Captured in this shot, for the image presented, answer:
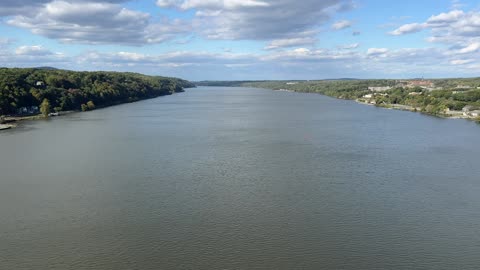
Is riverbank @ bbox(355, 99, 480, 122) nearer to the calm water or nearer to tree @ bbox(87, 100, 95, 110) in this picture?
the calm water

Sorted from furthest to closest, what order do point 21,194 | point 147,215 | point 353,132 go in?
1. point 353,132
2. point 21,194
3. point 147,215

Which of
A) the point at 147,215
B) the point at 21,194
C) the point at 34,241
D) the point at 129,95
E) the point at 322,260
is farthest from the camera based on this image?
the point at 129,95

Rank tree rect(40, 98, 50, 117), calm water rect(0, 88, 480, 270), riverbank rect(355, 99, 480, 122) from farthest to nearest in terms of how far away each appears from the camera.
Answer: riverbank rect(355, 99, 480, 122) < tree rect(40, 98, 50, 117) < calm water rect(0, 88, 480, 270)

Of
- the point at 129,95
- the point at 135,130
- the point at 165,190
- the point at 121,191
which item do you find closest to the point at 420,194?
the point at 165,190

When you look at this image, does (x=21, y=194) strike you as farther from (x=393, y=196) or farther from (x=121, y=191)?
(x=393, y=196)

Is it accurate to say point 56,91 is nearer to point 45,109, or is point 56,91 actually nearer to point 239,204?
point 45,109

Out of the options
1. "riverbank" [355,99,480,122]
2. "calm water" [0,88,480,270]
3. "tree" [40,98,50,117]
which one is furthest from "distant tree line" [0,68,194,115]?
"riverbank" [355,99,480,122]

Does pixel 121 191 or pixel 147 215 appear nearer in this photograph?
pixel 147 215
